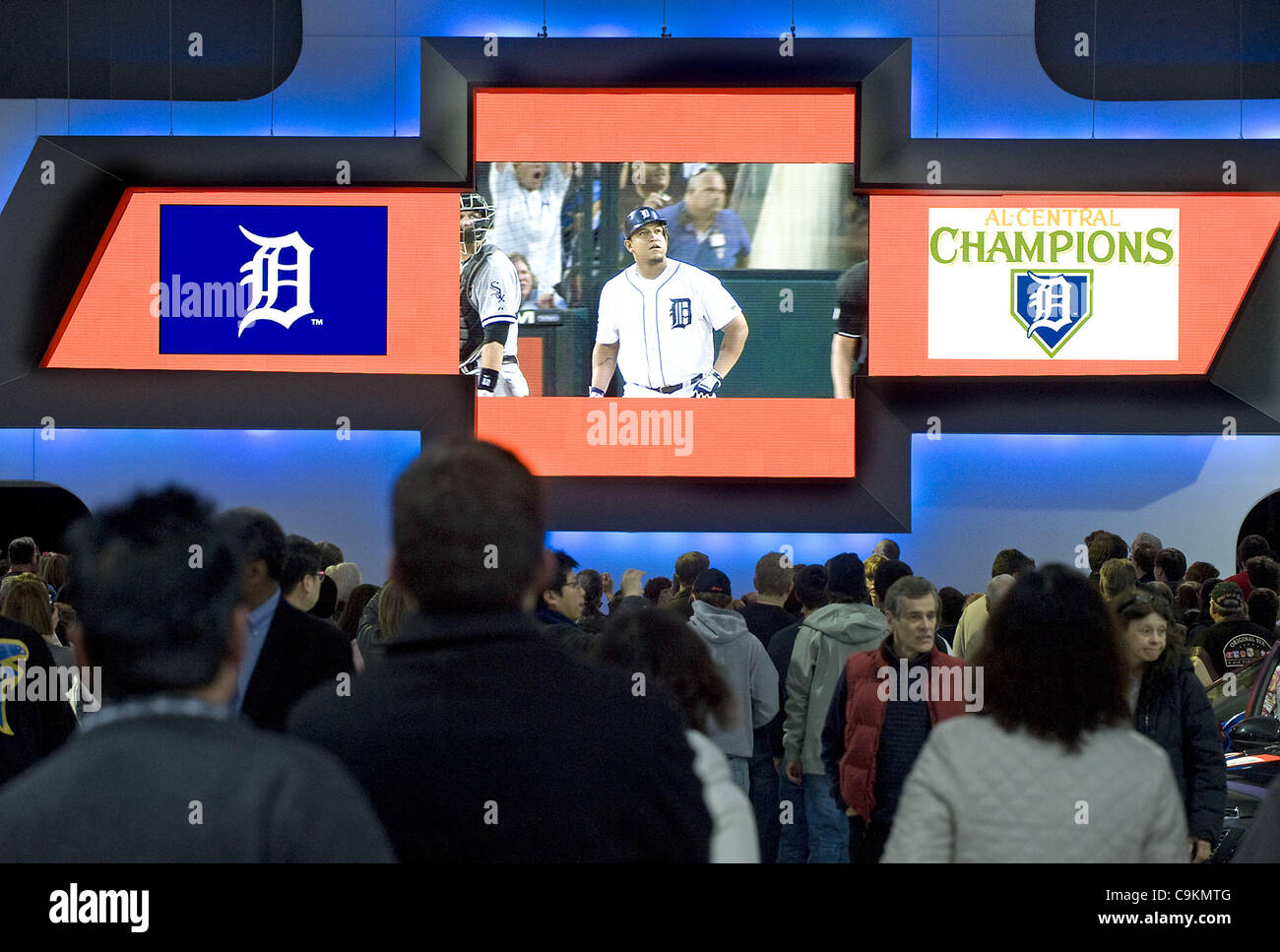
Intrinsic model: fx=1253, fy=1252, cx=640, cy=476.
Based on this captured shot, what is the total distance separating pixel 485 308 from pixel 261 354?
152cm

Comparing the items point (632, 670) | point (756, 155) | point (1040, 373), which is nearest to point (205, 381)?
point (756, 155)

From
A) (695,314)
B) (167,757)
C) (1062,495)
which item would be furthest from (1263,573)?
(167,757)

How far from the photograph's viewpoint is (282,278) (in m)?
8.26

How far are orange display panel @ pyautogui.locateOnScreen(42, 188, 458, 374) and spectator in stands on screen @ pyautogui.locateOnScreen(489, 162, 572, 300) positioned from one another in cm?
33

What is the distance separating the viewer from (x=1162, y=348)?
8164 mm

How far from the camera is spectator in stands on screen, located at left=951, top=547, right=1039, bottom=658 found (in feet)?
14.4

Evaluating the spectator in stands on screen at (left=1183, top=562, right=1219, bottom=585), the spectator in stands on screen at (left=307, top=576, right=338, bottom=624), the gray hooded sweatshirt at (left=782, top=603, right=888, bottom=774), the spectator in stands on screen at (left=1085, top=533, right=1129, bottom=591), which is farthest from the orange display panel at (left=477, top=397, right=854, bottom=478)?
the spectator in stands on screen at (left=307, top=576, right=338, bottom=624)

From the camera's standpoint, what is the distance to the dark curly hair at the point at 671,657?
111 inches

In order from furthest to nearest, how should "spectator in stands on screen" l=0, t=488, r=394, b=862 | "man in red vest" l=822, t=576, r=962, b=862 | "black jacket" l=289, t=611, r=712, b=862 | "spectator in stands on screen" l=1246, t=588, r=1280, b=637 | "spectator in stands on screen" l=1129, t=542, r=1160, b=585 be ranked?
"spectator in stands on screen" l=1129, t=542, r=1160, b=585 < "spectator in stands on screen" l=1246, t=588, r=1280, b=637 < "man in red vest" l=822, t=576, r=962, b=862 < "black jacket" l=289, t=611, r=712, b=862 < "spectator in stands on screen" l=0, t=488, r=394, b=862

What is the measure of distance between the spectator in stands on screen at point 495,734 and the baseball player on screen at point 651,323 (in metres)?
6.71

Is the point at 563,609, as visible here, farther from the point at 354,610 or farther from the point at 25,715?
the point at 25,715

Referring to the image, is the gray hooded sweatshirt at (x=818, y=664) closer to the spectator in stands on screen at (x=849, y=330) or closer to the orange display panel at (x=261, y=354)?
the spectator in stands on screen at (x=849, y=330)

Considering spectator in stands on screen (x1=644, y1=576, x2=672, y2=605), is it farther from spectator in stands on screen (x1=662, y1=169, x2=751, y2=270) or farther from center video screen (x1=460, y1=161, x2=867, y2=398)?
spectator in stands on screen (x1=662, y1=169, x2=751, y2=270)

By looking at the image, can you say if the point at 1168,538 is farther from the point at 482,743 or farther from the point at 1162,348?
the point at 482,743
